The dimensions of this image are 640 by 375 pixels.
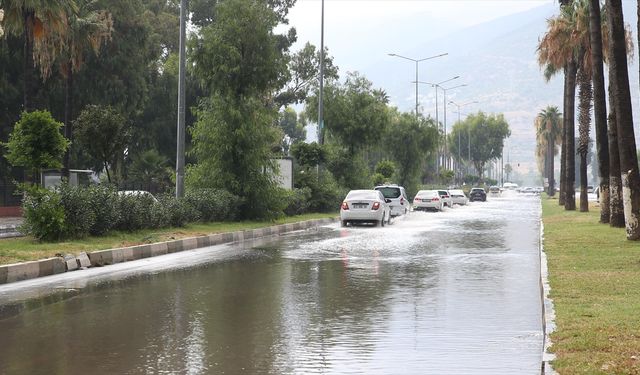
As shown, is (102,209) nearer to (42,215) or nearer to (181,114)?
(42,215)

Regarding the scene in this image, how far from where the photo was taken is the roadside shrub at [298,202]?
38.7 metres

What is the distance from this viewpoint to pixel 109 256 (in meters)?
18.6

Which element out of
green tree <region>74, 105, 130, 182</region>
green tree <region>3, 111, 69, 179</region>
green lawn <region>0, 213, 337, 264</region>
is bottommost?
green lawn <region>0, 213, 337, 264</region>

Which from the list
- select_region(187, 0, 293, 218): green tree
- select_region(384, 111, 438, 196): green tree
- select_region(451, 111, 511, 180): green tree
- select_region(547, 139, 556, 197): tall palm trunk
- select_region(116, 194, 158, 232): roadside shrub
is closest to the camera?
select_region(116, 194, 158, 232): roadside shrub

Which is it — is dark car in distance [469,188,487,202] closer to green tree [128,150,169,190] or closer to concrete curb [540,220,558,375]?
green tree [128,150,169,190]

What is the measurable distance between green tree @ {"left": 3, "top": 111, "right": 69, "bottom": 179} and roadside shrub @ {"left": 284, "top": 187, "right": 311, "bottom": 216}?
53.8 ft

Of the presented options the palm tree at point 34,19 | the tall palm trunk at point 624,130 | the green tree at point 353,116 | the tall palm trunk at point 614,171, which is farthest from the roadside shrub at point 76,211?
the green tree at point 353,116

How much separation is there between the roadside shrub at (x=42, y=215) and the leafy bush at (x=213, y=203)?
335 inches

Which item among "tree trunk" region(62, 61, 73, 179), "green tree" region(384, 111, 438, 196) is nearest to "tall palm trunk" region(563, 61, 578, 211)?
"tree trunk" region(62, 61, 73, 179)

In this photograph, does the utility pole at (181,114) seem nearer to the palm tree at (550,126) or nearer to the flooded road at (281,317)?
the flooded road at (281,317)

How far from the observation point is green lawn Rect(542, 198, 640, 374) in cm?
738

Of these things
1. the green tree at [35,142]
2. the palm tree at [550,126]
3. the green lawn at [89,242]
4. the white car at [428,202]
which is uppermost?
the palm tree at [550,126]

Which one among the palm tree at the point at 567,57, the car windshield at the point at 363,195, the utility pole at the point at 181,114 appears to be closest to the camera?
the utility pole at the point at 181,114

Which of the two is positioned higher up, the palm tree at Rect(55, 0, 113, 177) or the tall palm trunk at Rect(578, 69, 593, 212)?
the palm tree at Rect(55, 0, 113, 177)
